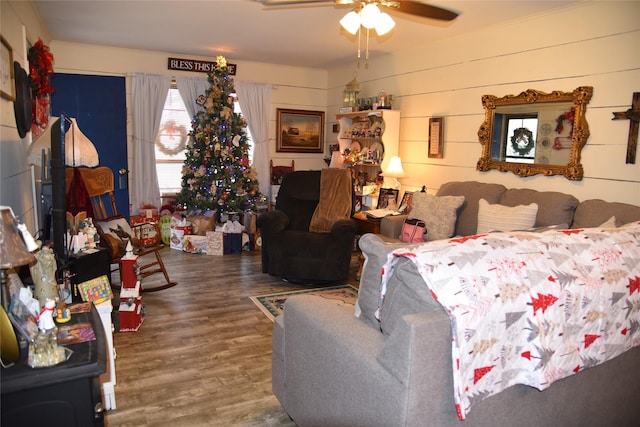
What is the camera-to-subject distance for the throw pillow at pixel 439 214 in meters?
4.05

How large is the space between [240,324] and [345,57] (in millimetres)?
4063

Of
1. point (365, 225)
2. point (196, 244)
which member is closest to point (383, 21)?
point (365, 225)

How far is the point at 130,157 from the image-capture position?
6.07 metres

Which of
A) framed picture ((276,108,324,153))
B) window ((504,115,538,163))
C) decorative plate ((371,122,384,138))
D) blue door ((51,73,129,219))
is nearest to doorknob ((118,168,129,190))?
blue door ((51,73,129,219))

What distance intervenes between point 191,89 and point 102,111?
3.91ft

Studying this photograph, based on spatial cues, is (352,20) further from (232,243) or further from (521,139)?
(232,243)

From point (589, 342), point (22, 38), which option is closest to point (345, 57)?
point (22, 38)

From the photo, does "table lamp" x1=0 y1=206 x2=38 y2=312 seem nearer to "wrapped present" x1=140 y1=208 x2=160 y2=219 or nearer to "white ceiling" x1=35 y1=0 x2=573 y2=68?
"white ceiling" x1=35 y1=0 x2=573 y2=68

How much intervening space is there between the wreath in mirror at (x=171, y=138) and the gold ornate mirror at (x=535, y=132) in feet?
13.2

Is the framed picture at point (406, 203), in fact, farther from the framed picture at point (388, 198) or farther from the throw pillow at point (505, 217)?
the throw pillow at point (505, 217)

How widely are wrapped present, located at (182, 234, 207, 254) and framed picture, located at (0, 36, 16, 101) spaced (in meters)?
3.09

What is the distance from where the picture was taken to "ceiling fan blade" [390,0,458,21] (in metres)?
2.79

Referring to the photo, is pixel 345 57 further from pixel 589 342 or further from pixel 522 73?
pixel 589 342

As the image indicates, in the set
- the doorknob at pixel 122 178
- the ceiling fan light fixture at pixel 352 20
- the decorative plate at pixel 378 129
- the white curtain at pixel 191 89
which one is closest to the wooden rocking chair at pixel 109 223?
the doorknob at pixel 122 178
